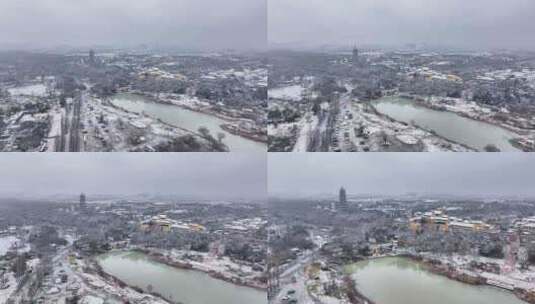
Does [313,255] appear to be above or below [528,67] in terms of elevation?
below

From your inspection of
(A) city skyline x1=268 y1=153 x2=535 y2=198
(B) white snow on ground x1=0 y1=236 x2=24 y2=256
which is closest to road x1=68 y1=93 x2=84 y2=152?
(B) white snow on ground x1=0 y1=236 x2=24 y2=256

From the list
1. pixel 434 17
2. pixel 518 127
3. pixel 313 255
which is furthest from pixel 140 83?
pixel 518 127

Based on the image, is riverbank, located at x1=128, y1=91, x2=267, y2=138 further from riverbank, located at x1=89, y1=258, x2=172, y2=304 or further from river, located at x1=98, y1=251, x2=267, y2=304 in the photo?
riverbank, located at x1=89, y1=258, x2=172, y2=304

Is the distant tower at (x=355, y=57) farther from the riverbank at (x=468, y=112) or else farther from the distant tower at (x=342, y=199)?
the distant tower at (x=342, y=199)

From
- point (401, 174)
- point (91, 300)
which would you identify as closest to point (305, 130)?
point (401, 174)

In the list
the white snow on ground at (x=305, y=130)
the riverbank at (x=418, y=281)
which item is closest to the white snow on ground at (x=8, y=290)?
the white snow on ground at (x=305, y=130)

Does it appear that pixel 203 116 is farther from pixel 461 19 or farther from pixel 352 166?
pixel 461 19
